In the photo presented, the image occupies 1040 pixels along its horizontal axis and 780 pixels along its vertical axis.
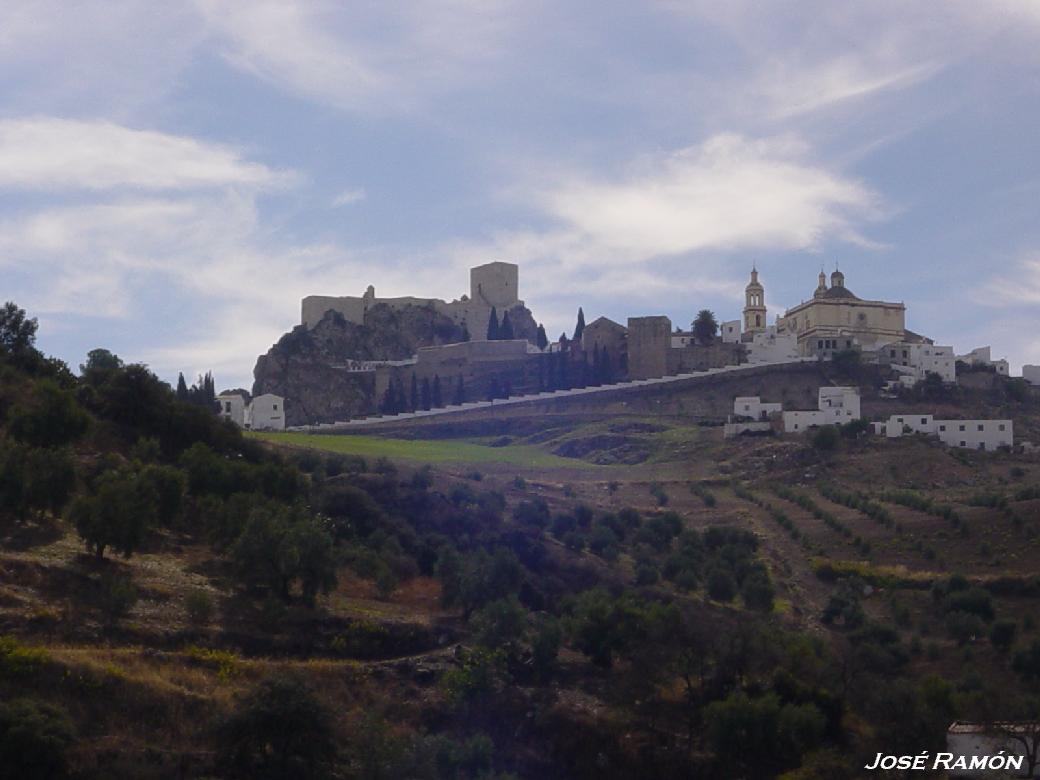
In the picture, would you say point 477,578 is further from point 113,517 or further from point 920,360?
point 920,360

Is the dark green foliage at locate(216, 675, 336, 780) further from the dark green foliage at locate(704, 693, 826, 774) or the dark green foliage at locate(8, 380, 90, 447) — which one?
the dark green foliage at locate(8, 380, 90, 447)

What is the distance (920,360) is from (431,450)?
76.0 ft

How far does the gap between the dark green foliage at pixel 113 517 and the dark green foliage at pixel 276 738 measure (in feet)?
20.1

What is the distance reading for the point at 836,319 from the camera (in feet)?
218

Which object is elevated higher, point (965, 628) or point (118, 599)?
point (118, 599)

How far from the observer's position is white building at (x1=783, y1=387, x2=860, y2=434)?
171ft

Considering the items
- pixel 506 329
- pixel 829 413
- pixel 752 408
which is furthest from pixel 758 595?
pixel 506 329

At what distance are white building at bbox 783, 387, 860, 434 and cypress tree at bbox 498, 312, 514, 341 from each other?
1977 cm

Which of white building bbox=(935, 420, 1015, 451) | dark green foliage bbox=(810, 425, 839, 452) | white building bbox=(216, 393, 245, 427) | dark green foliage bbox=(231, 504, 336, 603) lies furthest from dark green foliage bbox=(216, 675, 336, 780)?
white building bbox=(216, 393, 245, 427)

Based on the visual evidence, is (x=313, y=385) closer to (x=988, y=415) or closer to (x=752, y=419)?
(x=752, y=419)

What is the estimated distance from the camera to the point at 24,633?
2020 cm

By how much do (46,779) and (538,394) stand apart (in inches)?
1767

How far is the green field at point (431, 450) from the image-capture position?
156ft

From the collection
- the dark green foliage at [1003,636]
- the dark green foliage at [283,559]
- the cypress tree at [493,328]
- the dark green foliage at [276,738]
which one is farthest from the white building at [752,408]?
the dark green foliage at [276,738]
